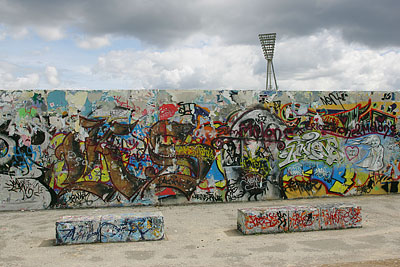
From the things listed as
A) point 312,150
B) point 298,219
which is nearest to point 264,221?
point 298,219

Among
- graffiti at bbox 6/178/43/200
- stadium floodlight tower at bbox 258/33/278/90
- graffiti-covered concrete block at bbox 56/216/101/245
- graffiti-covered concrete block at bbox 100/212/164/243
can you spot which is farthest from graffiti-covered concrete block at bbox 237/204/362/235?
stadium floodlight tower at bbox 258/33/278/90

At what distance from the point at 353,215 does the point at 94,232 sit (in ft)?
18.5

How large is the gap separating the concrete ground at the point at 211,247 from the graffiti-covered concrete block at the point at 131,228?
0.16m

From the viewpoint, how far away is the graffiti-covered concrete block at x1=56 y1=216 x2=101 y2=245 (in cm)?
788

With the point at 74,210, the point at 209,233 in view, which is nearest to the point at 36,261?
the point at 209,233

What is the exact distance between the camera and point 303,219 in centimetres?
874

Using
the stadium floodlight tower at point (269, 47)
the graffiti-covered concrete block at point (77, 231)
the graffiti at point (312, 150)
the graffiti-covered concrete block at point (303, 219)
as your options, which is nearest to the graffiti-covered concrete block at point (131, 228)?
the graffiti-covered concrete block at point (77, 231)

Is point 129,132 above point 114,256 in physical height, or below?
A: above

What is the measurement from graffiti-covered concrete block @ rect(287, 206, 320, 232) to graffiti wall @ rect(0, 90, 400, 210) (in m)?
3.50

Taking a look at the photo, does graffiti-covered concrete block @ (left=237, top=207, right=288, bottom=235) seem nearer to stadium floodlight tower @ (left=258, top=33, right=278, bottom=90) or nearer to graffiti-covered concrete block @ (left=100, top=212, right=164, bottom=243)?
graffiti-covered concrete block @ (left=100, top=212, right=164, bottom=243)

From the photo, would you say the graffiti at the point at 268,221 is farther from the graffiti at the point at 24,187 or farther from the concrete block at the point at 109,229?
the graffiti at the point at 24,187

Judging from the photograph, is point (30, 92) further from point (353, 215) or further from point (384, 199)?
point (384, 199)

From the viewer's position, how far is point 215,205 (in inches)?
463

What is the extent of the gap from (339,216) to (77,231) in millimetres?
5625
